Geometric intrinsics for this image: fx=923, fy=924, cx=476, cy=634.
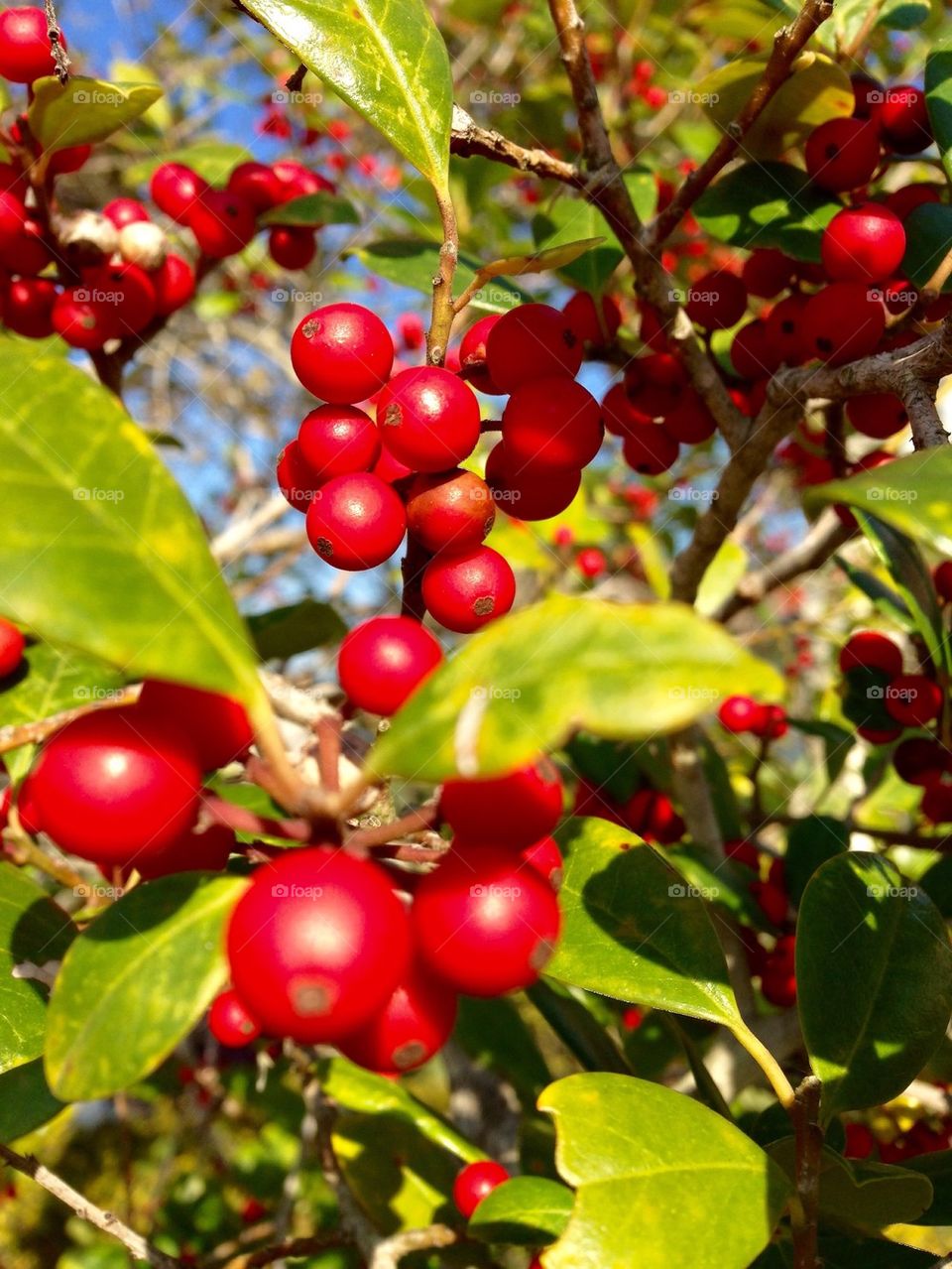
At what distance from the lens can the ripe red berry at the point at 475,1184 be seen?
131 centimetres

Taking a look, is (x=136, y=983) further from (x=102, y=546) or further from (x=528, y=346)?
(x=528, y=346)

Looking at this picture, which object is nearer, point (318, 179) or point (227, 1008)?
point (227, 1008)

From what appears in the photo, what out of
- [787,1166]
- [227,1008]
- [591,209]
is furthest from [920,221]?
[227,1008]

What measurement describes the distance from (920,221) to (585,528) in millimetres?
1635

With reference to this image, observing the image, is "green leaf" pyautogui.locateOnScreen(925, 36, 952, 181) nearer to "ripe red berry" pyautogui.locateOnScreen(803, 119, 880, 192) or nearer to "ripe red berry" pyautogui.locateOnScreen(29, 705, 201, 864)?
"ripe red berry" pyautogui.locateOnScreen(803, 119, 880, 192)

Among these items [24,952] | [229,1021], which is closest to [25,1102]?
[24,952]

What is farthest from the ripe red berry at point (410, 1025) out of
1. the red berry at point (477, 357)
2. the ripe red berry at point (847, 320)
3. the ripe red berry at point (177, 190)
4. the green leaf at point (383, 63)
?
the ripe red berry at point (177, 190)

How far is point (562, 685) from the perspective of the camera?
18.6 inches

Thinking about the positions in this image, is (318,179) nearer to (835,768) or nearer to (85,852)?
(85,852)

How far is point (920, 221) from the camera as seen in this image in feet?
4.29

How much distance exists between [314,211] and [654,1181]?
156 cm

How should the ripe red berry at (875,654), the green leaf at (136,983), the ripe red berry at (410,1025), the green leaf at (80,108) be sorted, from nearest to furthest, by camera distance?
the green leaf at (136,983)
the ripe red berry at (410,1025)
the green leaf at (80,108)
the ripe red berry at (875,654)

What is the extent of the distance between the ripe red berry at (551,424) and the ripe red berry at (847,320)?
1.58 ft

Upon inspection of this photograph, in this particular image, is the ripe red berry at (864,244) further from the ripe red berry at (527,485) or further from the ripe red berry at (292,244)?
the ripe red berry at (292,244)
